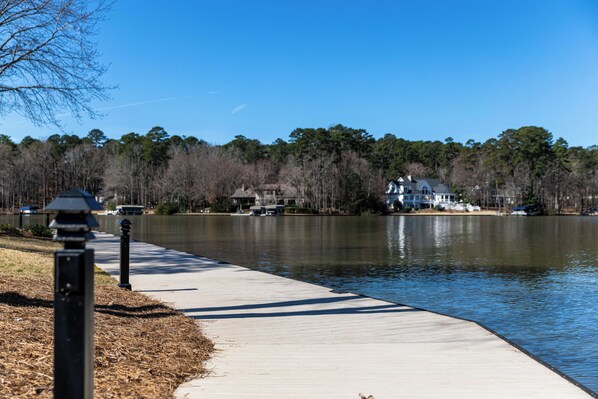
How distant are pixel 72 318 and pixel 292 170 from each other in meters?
93.9

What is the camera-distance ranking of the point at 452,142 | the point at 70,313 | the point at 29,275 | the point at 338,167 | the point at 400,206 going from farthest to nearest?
1. the point at 452,142
2. the point at 400,206
3. the point at 338,167
4. the point at 29,275
5. the point at 70,313

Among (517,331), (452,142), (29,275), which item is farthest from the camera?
(452,142)

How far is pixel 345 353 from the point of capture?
561 centimetres

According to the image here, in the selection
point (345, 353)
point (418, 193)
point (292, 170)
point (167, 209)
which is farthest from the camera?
point (418, 193)

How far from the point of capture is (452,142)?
5384 inches

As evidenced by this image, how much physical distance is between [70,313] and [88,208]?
0.59 meters

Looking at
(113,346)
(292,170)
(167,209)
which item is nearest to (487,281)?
(113,346)

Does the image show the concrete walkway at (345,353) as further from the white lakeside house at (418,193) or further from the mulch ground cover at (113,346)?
the white lakeside house at (418,193)

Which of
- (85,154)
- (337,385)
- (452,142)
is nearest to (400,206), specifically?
(452,142)

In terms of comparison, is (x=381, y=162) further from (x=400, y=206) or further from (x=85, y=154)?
(x=85, y=154)

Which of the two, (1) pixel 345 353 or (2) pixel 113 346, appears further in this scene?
(1) pixel 345 353

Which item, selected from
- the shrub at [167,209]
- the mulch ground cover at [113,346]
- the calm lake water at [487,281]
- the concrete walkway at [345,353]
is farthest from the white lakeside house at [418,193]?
the mulch ground cover at [113,346]

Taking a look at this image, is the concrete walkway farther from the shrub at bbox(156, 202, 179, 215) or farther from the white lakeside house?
the white lakeside house

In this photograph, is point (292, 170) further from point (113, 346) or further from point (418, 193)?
point (113, 346)
